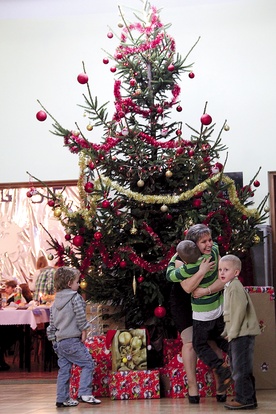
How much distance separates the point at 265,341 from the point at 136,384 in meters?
A: 1.22

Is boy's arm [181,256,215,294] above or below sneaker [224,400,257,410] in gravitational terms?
above

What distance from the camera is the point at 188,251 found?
5902 millimetres

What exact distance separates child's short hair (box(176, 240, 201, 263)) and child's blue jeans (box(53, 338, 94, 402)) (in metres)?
1.06

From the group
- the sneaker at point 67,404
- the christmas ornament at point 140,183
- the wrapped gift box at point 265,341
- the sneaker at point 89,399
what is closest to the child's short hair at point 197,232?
the christmas ornament at point 140,183

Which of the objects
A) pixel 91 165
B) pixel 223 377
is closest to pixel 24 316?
pixel 91 165

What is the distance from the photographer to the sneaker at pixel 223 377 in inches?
230

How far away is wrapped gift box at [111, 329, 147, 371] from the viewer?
257 inches

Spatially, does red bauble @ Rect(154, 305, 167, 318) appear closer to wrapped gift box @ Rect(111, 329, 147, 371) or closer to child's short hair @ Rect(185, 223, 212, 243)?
wrapped gift box @ Rect(111, 329, 147, 371)

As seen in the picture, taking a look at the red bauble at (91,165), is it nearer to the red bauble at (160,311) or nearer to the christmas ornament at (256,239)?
the red bauble at (160,311)

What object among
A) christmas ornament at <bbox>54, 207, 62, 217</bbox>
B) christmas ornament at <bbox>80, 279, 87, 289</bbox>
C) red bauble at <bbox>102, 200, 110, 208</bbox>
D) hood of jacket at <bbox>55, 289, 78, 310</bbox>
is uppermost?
red bauble at <bbox>102, 200, 110, 208</bbox>

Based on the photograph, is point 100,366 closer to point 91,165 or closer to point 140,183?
point 140,183

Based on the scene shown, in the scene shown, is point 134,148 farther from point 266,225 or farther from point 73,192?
point 73,192

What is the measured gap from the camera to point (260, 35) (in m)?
8.51

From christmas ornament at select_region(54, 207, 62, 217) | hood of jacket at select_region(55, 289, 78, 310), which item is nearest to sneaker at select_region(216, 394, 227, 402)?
hood of jacket at select_region(55, 289, 78, 310)
